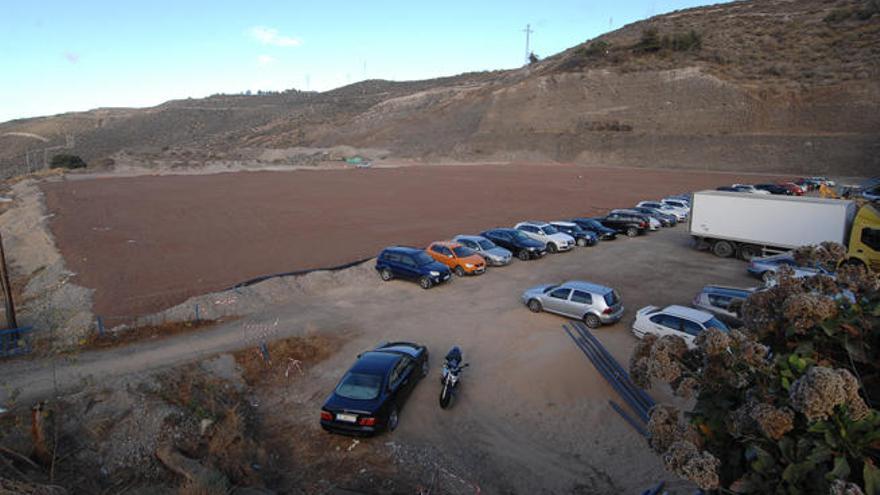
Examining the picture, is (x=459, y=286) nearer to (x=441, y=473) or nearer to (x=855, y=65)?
(x=441, y=473)

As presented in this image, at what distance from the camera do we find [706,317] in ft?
45.4

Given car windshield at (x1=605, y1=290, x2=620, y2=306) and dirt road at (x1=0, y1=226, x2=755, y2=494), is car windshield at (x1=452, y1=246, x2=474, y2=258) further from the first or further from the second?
car windshield at (x1=605, y1=290, x2=620, y2=306)

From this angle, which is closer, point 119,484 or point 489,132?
point 119,484

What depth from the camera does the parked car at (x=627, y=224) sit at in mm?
29922

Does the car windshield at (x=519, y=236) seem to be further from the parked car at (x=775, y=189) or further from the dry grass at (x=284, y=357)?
the parked car at (x=775, y=189)

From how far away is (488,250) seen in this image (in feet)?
80.0

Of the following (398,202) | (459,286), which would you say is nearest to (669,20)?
(398,202)

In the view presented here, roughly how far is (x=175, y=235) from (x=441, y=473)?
27.2m

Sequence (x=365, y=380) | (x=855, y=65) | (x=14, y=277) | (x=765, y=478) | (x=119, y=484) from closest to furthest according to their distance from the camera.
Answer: (x=765, y=478)
(x=119, y=484)
(x=365, y=380)
(x=14, y=277)
(x=855, y=65)

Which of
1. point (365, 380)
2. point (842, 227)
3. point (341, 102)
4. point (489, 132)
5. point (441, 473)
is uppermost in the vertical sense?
point (341, 102)

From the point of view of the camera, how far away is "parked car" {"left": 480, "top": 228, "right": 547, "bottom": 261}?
25250 mm

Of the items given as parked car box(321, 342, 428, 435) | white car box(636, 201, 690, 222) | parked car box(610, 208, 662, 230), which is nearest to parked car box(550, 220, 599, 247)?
parked car box(610, 208, 662, 230)

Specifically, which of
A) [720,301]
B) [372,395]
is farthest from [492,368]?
[720,301]

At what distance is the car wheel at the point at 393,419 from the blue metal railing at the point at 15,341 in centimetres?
1188
